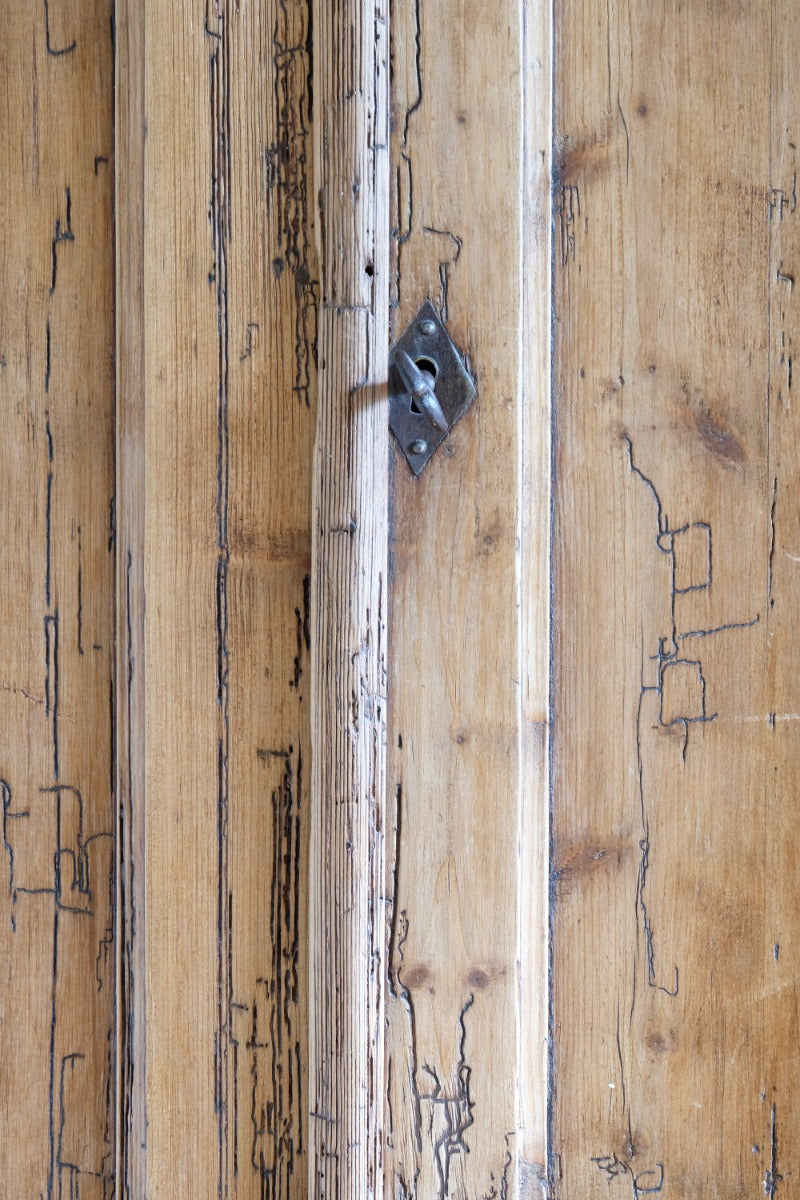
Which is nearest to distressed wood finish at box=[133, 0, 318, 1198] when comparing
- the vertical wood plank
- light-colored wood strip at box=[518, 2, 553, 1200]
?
the vertical wood plank

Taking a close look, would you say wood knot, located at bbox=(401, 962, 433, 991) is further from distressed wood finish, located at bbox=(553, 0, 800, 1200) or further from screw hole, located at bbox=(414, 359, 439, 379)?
screw hole, located at bbox=(414, 359, 439, 379)

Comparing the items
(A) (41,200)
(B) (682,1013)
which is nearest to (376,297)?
(A) (41,200)

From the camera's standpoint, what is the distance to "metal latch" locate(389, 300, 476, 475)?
498 millimetres

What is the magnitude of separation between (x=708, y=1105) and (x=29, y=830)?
463mm

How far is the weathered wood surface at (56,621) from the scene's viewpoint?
523 millimetres

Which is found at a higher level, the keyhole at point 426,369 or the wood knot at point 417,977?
the keyhole at point 426,369

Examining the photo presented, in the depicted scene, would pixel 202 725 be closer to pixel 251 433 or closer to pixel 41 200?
pixel 251 433

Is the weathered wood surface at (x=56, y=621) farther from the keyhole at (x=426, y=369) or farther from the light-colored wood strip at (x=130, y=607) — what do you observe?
the keyhole at (x=426, y=369)

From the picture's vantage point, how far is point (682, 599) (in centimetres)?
52

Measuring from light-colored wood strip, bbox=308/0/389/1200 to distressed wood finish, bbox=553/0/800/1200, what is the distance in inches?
4.9

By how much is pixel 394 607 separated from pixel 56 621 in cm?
22

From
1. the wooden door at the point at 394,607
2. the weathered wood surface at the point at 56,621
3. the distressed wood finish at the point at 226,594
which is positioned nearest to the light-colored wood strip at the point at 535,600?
the wooden door at the point at 394,607

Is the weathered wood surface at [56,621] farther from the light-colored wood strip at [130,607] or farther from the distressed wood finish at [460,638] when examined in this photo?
the distressed wood finish at [460,638]

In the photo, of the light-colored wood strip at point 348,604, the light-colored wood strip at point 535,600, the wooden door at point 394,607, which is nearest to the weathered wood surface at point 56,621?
the wooden door at point 394,607
